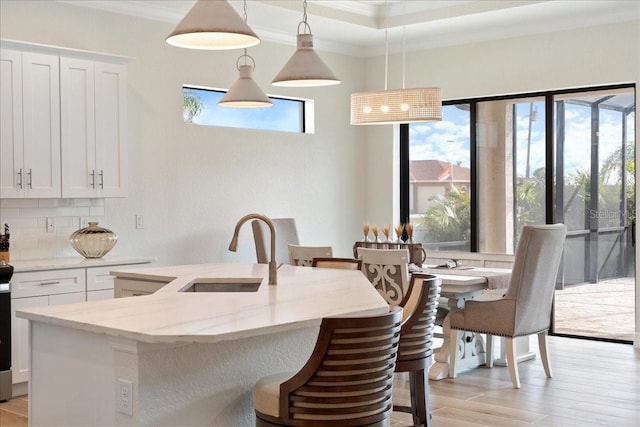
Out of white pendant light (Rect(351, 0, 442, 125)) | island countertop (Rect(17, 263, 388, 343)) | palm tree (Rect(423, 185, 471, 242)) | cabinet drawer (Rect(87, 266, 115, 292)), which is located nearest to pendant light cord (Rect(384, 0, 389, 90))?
palm tree (Rect(423, 185, 471, 242))

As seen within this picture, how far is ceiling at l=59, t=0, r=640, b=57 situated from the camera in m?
6.96

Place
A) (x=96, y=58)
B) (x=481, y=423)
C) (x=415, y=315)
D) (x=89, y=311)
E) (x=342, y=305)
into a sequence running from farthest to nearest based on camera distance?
1. (x=96, y=58)
2. (x=481, y=423)
3. (x=415, y=315)
4. (x=342, y=305)
5. (x=89, y=311)

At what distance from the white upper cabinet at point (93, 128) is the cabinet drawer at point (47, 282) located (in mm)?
610

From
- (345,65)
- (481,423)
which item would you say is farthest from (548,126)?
(481,423)

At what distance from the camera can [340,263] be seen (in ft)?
16.9

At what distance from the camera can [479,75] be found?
8.17 m

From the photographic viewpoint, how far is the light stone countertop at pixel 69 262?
5.58 metres

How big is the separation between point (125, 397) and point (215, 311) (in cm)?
50

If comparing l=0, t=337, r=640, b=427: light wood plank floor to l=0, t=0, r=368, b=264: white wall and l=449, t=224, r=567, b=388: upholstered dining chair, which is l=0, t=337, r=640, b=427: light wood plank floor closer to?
l=449, t=224, r=567, b=388: upholstered dining chair

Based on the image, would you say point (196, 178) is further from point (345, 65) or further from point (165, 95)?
point (345, 65)

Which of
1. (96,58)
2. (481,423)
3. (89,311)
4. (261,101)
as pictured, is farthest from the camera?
(96,58)

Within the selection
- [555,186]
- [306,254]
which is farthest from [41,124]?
[555,186]

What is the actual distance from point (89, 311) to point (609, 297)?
559 cm

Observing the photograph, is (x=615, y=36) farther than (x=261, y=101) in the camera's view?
Yes
